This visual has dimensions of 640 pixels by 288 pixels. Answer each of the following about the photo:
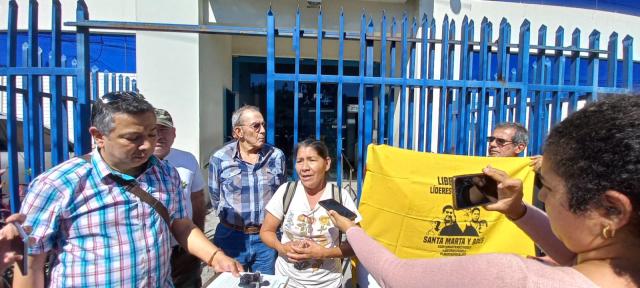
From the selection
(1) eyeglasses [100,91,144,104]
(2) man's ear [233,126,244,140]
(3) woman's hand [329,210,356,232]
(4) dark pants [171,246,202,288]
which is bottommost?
(4) dark pants [171,246,202,288]

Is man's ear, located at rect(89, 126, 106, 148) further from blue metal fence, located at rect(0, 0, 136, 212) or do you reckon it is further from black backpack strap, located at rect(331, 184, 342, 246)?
blue metal fence, located at rect(0, 0, 136, 212)

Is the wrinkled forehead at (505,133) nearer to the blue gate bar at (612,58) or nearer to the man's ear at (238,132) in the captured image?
the blue gate bar at (612,58)

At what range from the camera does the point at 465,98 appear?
322 centimetres

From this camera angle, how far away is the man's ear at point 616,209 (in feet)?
2.61

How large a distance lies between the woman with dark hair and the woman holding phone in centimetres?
131

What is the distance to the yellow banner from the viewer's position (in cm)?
271

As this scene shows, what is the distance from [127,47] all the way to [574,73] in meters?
6.96

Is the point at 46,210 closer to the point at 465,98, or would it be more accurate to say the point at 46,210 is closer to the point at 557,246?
the point at 557,246

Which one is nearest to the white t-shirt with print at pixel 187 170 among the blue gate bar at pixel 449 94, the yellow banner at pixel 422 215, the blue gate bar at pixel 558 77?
the yellow banner at pixel 422 215

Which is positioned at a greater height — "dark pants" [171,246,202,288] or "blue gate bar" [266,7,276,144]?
"blue gate bar" [266,7,276,144]

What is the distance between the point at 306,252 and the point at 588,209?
1.50 meters

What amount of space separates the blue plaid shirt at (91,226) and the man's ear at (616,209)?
1.63m

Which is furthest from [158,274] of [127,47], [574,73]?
[127,47]

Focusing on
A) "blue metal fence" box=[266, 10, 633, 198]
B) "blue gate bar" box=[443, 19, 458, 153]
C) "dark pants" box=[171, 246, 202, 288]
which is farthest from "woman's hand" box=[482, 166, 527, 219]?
"dark pants" box=[171, 246, 202, 288]
